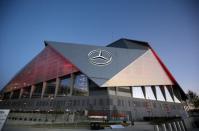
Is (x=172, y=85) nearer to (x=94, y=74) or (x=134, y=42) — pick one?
(x=134, y=42)

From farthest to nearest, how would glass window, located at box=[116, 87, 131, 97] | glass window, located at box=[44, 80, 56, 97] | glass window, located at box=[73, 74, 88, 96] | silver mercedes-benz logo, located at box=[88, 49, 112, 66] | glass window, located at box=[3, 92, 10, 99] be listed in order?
glass window, located at box=[3, 92, 10, 99], glass window, located at box=[44, 80, 56, 97], glass window, located at box=[73, 74, 88, 96], glass window, located at box=[116, 87, 131, 97], silver mercedes-benz logo, located at box=[88, 49, 112, 66]

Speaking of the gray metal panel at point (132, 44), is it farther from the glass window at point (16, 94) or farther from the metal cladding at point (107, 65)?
the glass window at point (16, 94)

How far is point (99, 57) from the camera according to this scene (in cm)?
4916

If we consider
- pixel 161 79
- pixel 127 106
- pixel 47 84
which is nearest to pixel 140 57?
pixel 161 79

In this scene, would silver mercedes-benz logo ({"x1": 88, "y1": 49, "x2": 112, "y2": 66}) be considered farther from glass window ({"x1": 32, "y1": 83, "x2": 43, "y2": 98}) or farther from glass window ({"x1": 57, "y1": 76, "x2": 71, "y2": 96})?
glass window ({"x1": 32, "y1": 83, "x2": 43, "y2": 98})

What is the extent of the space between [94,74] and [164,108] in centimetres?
3171

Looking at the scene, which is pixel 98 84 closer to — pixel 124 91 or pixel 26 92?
pixel 124 91

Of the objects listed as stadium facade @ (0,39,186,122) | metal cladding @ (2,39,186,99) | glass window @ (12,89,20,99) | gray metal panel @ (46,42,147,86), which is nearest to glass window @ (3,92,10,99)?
glass window @ (12,89,20,99)

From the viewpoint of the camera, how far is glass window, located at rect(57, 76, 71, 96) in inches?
2090

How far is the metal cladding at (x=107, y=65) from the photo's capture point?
149 feet

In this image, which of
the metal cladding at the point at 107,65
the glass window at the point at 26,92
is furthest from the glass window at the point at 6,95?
the metal cladding at the point at 107,65

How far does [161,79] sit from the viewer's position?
58.4 metres

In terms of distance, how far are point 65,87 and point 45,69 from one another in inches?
466

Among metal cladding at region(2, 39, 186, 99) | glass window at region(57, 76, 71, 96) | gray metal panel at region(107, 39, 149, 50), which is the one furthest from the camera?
gray metal panel at region(107, 39, 149, 50)
